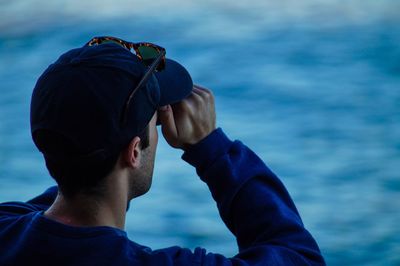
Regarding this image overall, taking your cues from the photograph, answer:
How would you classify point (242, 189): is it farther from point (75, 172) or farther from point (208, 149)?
point (75, 172)

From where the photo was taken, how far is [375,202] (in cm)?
276

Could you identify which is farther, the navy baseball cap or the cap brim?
the cap brim

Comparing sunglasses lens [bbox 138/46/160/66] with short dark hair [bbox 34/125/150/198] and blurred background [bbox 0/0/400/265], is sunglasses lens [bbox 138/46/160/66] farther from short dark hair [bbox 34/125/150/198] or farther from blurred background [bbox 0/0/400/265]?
blurred background [bbox 0/0/400/265]

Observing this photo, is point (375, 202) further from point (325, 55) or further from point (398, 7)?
point (398, 7)

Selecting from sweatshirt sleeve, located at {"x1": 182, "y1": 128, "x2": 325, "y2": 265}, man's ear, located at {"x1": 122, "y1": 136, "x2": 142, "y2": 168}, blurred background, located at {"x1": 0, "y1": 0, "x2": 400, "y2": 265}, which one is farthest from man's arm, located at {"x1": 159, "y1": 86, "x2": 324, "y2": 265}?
blurred background, located at {"x1": 0, "y1": 0, "x2": 400, "y2": 265}

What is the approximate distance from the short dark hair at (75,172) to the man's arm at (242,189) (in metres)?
0.14

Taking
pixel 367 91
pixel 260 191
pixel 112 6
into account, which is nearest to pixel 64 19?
pixel 112 6

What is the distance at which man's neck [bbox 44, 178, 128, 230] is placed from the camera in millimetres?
1250

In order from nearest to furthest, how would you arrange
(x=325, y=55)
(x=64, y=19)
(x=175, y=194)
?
(x=175, y=194)
(x=325, y=55)
(x=64, y=19)

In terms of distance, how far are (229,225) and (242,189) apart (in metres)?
0.08

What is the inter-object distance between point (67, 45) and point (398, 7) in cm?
132

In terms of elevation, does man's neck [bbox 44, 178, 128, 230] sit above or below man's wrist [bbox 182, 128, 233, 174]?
below

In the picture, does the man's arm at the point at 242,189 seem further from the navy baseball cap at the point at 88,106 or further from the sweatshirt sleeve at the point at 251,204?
the navy baseball cap at the point at 88,106

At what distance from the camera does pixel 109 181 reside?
1262mm
